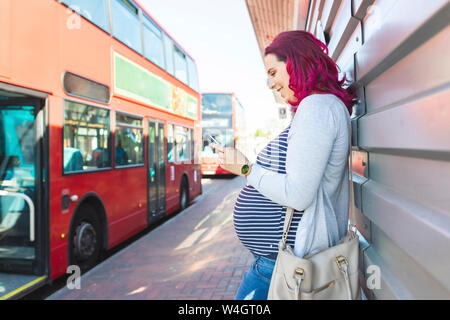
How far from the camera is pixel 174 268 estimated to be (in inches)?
205

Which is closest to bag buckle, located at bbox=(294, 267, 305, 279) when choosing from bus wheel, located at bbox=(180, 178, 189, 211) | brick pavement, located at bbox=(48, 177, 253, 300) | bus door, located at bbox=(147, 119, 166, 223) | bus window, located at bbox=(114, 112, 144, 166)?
brick pavement, located at bbox=(48, 177, 253, 300)

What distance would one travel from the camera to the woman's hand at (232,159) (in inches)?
59.4

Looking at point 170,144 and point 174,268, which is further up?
point 170,144

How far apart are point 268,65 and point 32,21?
10.9 ft

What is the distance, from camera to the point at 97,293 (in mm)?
4336

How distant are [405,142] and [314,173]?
1.00 ft

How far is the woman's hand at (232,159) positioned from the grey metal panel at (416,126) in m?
0.51

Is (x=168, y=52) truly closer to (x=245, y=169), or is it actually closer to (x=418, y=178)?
(x=245, y=169)

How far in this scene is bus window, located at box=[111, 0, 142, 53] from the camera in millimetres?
5861

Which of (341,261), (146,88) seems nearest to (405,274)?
(341,261)

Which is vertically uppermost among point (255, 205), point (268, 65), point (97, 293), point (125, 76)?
point (125, 76)

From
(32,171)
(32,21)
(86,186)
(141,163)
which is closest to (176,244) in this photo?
(141,163)
